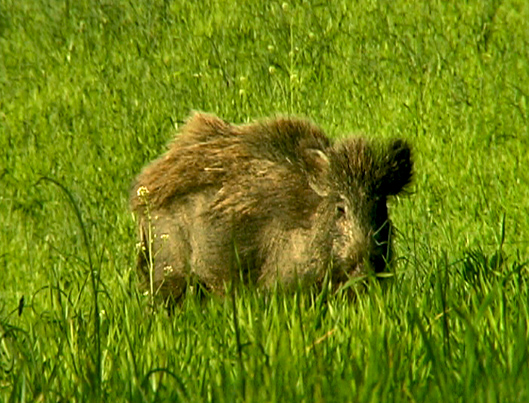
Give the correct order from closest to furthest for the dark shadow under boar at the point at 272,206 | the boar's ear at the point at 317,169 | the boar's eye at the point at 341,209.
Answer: the dark shadow under boar at the point at 272,206
the boar's eye at the point at 341,209
the boar's ear at the point at 317,169

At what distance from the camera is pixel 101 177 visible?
1019cm

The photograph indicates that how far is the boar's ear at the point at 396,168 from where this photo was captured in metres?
6.68

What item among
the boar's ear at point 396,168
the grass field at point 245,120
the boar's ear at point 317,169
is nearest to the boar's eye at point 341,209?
the boar's ear at point 317,169

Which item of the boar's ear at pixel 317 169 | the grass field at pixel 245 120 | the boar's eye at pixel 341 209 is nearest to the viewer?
the grass field at pixel 245 120

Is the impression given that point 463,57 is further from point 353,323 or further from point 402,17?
point 353,323

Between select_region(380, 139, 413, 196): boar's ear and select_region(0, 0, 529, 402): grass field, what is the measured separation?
12.2 inches

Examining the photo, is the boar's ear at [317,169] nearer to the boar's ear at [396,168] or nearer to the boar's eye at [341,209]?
the boar's eye at [341,209]

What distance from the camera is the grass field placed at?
3.69 metres

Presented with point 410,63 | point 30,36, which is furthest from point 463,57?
point 30,36

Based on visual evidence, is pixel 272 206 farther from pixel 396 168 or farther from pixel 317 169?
pixel 396 168

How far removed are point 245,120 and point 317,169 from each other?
12.4 feet

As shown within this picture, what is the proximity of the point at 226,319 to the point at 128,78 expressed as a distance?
800 centimetres

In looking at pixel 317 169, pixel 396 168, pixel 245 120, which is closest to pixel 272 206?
pixel 317 169

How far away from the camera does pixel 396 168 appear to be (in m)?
6.73
